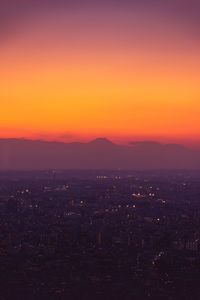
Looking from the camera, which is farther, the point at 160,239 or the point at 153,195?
the point at 153,195

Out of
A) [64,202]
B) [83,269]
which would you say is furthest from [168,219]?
[83,269]

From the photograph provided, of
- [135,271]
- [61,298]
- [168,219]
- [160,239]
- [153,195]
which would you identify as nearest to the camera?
[61,298]

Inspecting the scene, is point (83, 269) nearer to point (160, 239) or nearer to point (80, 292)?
point (80, 292)

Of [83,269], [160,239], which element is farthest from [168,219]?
[83,269]

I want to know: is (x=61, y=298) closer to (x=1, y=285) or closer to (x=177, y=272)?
(x=1, y=285)

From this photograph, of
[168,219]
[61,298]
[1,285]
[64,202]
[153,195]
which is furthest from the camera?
[153,195]

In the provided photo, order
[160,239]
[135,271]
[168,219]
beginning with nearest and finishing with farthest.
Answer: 1. [135,271]
2. [160,239]
3. [168,219]
